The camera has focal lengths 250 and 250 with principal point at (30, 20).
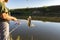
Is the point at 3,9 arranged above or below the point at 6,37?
above

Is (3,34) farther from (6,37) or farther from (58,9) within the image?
(58,9)

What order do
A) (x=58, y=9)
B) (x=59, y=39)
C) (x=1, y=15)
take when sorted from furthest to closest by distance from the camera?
(x=58, y=9) < (x=59, y=39) < (x=1, y=15)

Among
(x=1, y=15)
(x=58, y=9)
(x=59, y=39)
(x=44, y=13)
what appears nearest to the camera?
(x=1, y=15)

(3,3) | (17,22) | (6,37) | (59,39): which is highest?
(3,3)

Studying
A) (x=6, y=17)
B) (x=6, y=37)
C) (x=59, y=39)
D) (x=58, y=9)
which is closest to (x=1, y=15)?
(x=6, y=17)

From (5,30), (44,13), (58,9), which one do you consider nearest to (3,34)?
(5,30)

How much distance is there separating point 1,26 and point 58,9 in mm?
21759

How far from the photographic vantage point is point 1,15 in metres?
1.64

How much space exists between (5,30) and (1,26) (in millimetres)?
39

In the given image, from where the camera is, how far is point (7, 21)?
5.56ft

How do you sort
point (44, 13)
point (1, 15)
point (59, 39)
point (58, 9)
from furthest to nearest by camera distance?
point (44, 13)
point (58, 9)
point (59, 39)
point (1, 15)

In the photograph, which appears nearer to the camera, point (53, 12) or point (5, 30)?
point (5, 30)

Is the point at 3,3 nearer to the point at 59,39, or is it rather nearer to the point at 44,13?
the point at 59,39

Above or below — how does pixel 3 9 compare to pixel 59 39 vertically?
above
